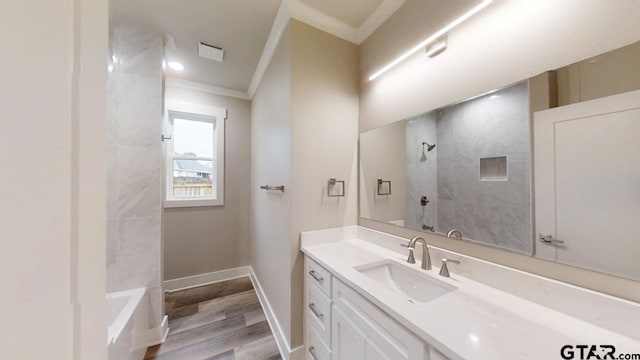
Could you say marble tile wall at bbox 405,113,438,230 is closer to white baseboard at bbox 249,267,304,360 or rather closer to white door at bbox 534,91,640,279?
white door at bbox 534,91,640,279

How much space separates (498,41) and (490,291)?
1.13 m

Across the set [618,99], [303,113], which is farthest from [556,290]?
[303,113]

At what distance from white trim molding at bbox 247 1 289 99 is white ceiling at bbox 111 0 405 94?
0.02 metres

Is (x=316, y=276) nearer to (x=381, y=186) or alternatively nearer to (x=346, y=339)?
(x=346, y=339)

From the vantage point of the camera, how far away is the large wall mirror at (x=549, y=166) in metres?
0.73

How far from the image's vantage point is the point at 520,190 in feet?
3.12

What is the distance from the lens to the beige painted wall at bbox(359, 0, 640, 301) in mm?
762

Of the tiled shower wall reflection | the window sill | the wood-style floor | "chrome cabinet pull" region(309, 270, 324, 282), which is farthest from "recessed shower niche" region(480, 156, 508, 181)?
the window sill

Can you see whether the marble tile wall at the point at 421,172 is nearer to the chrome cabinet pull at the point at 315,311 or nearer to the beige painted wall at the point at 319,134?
the beige painted wall at the point at 319,134

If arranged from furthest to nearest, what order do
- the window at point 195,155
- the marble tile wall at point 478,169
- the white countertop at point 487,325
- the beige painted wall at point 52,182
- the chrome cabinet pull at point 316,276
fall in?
the window at point 195,155
the chrome cabinet pull at point 316,276
the marble tile wall at point 478,169
the white countertop at point 487,325
the beige painted wall at point 52,182

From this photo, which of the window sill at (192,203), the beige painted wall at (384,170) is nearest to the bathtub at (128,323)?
the window sill at (192,203)

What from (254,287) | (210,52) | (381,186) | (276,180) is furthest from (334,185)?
(254,287)

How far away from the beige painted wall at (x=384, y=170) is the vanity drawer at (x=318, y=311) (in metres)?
0.67

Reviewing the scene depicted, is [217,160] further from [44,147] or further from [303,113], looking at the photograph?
[44,147]
